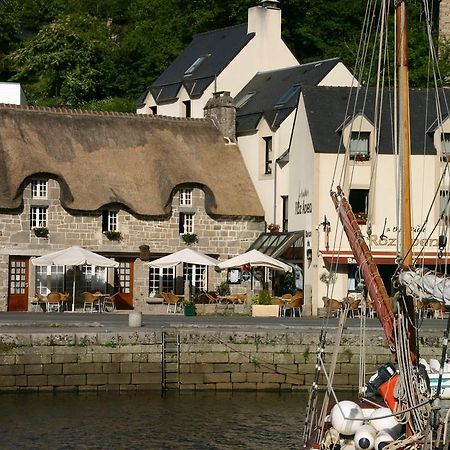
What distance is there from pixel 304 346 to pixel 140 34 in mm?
48485

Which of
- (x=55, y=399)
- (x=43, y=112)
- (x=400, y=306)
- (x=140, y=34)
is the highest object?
(x=140, y=34)

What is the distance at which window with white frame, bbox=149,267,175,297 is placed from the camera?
174 feet

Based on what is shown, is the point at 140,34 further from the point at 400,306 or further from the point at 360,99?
the point at 400,306

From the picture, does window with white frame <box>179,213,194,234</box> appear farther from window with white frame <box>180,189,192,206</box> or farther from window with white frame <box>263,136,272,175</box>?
window with white frame <box>263,136,272,175</box>

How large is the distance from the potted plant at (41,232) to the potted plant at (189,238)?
528 centimetres

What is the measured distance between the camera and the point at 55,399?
34.3 metres

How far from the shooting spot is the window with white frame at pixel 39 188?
51750mm

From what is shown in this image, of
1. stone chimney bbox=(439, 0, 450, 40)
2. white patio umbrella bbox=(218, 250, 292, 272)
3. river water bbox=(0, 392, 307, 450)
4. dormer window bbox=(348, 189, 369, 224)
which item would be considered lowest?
river water bbox=(0, 392, 307, 450)

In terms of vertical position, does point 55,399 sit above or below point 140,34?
below

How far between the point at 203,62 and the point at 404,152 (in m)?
42.1

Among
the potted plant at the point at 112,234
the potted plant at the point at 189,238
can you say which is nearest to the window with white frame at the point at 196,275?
the potted plant at the point at 189,238

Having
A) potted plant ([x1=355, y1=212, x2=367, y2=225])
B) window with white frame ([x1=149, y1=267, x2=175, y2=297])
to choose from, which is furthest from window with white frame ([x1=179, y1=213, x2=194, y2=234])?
potted plant ([x1=355, y1=212, x2=367, y2=225])

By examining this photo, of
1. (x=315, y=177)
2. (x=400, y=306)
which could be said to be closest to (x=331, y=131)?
(x=315, y=177)

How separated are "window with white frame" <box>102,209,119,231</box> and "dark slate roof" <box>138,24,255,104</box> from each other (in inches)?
455
